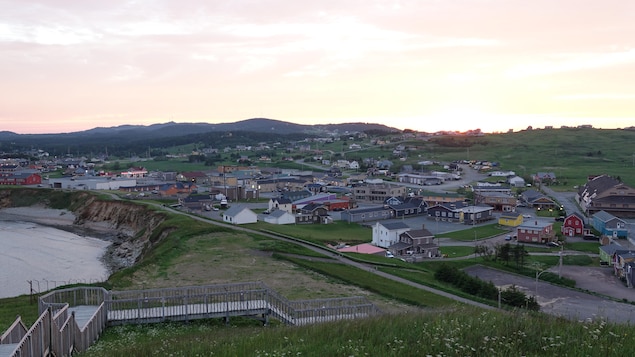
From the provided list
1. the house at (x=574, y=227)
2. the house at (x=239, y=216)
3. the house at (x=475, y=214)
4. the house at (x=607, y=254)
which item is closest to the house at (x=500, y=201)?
the house at (x=475, y=214)

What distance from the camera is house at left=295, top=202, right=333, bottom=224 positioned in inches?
2286

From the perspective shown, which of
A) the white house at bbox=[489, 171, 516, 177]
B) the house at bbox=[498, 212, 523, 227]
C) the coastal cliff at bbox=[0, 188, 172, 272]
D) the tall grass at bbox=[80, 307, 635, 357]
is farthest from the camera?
the white house at bbox=[489, 171, 516, 177]

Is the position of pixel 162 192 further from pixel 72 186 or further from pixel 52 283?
pixel 52 283

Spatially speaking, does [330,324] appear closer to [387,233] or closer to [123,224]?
[387,233]

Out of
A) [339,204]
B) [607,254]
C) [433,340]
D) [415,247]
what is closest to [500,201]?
[339,204]

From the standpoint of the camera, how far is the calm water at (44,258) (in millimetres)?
35294

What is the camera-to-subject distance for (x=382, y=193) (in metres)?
76.7

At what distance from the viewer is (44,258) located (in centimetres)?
4400

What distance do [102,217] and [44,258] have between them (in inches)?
794

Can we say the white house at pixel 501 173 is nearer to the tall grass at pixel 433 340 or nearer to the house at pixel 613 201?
the house at pixel 613 201

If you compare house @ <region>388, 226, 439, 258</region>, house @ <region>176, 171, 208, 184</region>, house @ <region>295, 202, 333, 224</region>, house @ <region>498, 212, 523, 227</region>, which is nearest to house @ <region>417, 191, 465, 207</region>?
house @ <region>498, 212, 523, 227</region>

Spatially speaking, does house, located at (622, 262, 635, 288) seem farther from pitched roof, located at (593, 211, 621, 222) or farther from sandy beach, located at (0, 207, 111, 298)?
sandy beach, located at (0, 207, 111, 298)

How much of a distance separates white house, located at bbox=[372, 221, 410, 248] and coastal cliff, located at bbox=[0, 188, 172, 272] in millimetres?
18627

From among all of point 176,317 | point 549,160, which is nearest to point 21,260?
point 176,317
